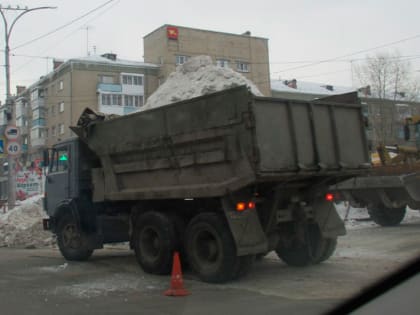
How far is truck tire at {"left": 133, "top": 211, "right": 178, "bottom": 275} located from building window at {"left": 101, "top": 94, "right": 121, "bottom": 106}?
1942 inches

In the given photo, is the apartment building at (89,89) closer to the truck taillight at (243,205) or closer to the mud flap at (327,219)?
the mud flap at (327,219)

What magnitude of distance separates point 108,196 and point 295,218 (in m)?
3.71

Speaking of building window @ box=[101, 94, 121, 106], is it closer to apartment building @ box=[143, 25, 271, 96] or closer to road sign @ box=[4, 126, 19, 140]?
apartment building @ box=[143, 25, 271, 96]

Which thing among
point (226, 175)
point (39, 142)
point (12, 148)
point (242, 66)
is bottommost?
point (226, 175)

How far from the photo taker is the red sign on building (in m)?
60.7

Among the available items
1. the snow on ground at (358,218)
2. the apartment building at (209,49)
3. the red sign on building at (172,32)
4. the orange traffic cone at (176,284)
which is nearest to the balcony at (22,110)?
the apartment building at (209,49)

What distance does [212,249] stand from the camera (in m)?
8.35

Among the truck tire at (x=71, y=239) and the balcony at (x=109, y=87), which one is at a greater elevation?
the balcony at (x=109, y=87)

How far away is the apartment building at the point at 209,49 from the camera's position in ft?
201

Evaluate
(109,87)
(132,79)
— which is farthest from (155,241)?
(132,79)

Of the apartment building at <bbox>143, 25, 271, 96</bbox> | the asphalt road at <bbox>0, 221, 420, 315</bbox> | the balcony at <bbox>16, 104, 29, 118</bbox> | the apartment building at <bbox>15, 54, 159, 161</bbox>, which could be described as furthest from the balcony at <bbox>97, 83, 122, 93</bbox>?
the asphalt road at <bbox>0, 221, 420, 315</bbox>

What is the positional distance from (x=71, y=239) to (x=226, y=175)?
498 centimetres

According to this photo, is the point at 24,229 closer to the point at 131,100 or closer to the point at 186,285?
the point at 186,285

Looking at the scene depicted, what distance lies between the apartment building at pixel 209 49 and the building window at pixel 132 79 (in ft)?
9.19
